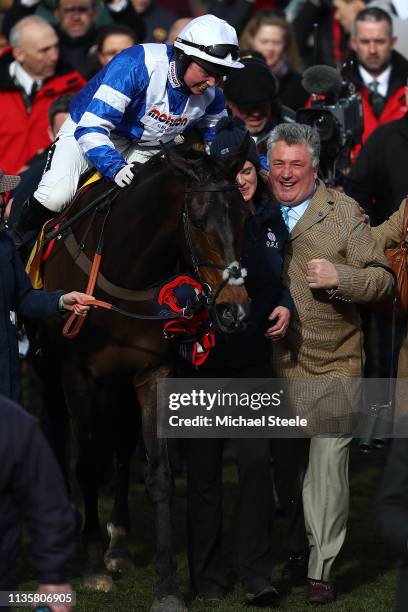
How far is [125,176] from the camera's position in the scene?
7258mm

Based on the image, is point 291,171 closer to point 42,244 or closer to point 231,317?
point 231,317

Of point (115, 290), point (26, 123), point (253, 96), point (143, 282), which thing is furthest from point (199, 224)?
point (26, 123)

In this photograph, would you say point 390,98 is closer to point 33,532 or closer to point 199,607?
point 199,607

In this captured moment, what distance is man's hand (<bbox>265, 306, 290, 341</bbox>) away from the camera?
7062mm

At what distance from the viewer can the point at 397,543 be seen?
4254mm

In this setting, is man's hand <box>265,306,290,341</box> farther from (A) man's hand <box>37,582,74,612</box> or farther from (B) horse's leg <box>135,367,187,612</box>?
(A) man's hand <box>37,582,74,612</box>

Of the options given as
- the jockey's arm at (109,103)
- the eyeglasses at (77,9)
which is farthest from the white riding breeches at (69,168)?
the eyeglasses at (77,9)

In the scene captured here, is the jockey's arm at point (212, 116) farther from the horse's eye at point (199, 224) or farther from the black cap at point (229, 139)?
the horse's eye at point (199, 224)

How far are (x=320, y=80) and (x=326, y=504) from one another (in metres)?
3.24

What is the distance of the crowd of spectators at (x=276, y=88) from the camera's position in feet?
23.9

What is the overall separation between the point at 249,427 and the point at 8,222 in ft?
7.71

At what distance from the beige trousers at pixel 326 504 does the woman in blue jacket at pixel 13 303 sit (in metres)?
1.44

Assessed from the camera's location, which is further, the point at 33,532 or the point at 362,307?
the point at 362,307

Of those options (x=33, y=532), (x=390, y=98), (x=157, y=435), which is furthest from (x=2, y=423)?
(x=390, y=98)
